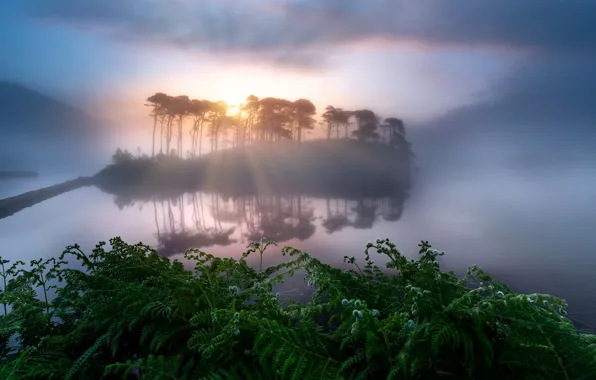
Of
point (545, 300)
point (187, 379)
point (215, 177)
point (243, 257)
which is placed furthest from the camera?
point (215, 177)

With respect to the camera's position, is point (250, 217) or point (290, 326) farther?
point (250, 217)

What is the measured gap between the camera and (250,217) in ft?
13.9

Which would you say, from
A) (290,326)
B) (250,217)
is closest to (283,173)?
(250,217)

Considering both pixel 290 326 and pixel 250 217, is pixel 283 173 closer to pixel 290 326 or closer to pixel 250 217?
pixel 250 217

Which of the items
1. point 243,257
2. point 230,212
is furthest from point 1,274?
point 230,212

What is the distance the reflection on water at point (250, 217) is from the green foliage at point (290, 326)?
2295 mm

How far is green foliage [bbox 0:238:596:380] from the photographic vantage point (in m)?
0.87

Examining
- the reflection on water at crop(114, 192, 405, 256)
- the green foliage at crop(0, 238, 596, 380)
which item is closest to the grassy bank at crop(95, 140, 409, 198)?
the reflection on water at crop(114, 192, 405, 256)

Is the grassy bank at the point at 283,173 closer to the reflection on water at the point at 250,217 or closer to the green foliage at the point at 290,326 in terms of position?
the reflection on water at the point at 250,217

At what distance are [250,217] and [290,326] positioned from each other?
3179 millimetres

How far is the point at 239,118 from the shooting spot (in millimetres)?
5059

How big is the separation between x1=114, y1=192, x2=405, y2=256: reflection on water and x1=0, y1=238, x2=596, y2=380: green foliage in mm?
2295

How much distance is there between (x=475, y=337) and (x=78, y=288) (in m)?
1.25

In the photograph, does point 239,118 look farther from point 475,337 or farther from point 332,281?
point 475,337
